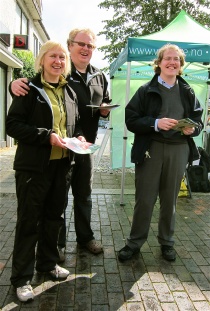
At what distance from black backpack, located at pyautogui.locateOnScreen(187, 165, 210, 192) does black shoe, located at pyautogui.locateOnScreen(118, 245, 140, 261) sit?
124 inches

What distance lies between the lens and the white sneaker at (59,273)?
9.55 feet

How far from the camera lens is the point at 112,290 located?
2799 millimetres

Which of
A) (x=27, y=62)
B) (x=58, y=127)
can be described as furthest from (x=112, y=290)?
(x=27, y=62)

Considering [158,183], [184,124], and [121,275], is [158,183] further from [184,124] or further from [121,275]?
[121,275]

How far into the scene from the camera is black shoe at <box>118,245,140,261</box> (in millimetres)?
3319

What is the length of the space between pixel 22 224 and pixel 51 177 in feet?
1.47

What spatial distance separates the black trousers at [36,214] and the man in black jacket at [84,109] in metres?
0.52

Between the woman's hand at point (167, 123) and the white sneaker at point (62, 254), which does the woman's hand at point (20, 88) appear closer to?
the woman's hand at point (167, 123)

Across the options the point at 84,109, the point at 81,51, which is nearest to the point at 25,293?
the point at 84,109

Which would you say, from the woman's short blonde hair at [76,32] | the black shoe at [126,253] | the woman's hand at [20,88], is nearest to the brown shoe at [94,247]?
the black shoe at [126,253]

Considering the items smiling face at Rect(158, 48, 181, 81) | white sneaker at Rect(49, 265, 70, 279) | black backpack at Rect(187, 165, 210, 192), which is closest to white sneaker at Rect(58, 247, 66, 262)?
white sneaker at Rect(49, 265, 70, 279)

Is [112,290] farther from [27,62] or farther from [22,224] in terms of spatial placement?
[27,62]

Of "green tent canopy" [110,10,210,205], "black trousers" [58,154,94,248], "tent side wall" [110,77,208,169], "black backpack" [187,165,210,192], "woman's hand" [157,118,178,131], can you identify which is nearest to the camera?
"woman's hand" [157,118,178,131]

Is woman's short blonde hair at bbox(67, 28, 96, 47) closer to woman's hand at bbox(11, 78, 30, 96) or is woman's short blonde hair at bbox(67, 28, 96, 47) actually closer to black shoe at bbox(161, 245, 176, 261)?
woman's hand at bbox(11, 78, 30, 96)
